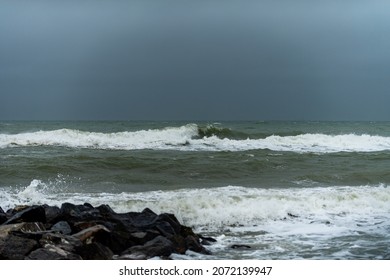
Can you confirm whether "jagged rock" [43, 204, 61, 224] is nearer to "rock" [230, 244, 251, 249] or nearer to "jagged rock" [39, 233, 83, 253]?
"jagged rock" [39, 233, 83, 253]

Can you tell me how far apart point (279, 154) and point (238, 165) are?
291 centimetres

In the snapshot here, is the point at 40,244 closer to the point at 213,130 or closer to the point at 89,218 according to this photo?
the point at 89,218

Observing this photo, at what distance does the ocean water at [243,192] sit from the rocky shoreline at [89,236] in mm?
265

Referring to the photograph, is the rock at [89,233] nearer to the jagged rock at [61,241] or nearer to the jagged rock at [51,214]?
the jagged rock at [61,241]

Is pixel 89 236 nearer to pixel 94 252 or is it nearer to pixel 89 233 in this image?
pixel 89 233

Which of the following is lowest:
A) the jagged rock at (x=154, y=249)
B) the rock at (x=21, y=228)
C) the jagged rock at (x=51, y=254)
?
the jagged rock at (x=154, y=249)

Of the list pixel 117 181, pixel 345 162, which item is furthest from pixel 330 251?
pixel 345 162

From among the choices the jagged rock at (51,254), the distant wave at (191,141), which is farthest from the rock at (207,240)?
the distant wave at (191,141)

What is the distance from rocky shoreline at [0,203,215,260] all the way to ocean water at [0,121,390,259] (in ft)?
0.87

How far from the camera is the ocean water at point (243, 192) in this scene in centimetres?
519

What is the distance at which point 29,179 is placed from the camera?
9203 millimetres

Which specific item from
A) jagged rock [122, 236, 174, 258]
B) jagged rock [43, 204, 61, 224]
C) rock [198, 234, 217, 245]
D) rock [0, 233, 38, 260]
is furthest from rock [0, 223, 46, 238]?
rock [198, 234, 217, 245]

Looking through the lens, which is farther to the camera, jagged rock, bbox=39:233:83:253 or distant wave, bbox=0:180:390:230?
distant wave, bbox=0:180:390:230

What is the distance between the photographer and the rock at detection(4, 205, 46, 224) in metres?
4.78
